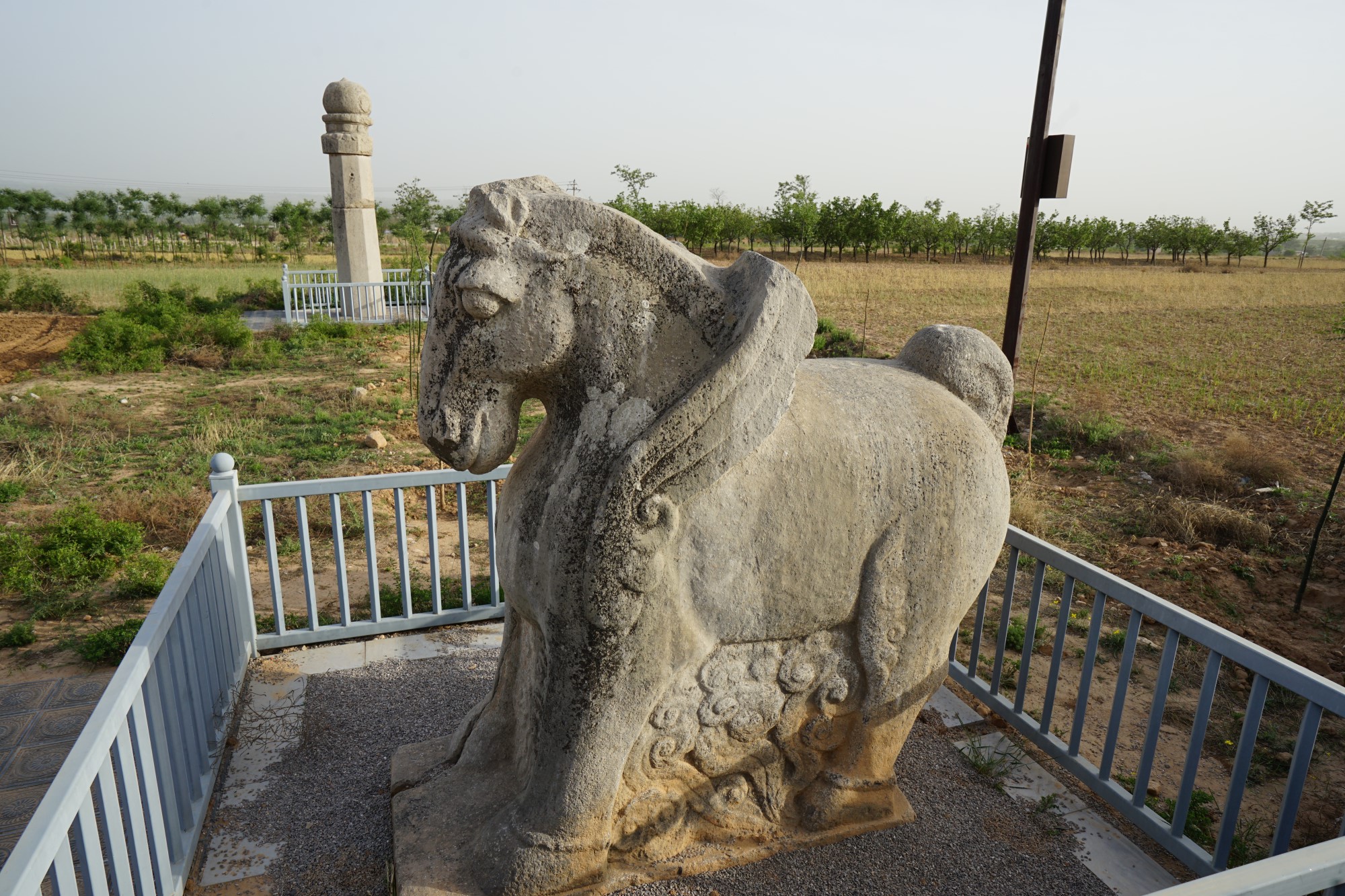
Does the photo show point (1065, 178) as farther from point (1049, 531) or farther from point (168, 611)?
point (168, 611)

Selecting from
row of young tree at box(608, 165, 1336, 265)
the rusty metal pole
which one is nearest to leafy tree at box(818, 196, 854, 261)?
row of young tree at box(608, 165, 1336, 265)

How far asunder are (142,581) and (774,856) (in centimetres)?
421

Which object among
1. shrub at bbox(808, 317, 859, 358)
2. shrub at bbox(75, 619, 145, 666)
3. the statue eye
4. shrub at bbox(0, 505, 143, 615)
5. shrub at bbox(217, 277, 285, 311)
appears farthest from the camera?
shrub at bbox(217, 277, 285, 311)

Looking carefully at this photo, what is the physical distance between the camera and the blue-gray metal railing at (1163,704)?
226 cm

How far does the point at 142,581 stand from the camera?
15.7ft

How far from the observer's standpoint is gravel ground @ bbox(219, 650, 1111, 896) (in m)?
2.52

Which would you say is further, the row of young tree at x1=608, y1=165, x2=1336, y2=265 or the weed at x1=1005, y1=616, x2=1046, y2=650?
the row of young tree at x1=608, y1=165, x2=1336, y2=265

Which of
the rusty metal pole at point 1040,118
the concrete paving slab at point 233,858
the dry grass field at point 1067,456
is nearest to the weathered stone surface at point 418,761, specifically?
the concrete paving slab at point 233,858

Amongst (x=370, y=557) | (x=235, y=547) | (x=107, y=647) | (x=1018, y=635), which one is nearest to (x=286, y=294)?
(x=107, y=647)

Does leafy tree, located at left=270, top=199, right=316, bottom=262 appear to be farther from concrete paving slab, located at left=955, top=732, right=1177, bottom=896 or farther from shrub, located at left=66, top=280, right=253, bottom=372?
concrete paving slab, located at left=955, top=732, right=1177, bottom=896

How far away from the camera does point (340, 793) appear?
2955mm

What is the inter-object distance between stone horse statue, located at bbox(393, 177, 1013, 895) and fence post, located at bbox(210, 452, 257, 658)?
5.18 feet

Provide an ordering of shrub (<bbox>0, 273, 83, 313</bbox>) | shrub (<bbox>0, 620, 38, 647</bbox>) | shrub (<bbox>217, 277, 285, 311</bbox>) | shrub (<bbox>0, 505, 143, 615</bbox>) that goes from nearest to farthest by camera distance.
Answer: shrub (<bbox>0, 620, 38, 647</bbox>), shrub (<bbox>0, 505, 143, 615</bbox>), shrub (<bbox>0, 273, 83, 313</bbox>), shrub (<bbox>217, 277, 285, 311</bbox>)

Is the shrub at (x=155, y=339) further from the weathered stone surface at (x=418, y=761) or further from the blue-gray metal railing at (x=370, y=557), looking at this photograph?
the weathered stone surface at (x=418, y=761)
